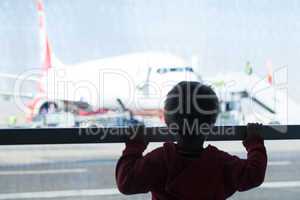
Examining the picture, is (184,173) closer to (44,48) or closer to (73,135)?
(73,135)

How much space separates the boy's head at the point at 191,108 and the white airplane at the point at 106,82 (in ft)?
0.25

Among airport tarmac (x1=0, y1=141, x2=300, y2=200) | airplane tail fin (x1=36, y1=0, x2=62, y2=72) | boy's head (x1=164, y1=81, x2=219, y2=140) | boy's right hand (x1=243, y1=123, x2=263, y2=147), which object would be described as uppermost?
airplane tail fin (x1=36, y1=0, x2=62, y2=72)

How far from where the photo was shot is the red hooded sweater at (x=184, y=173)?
1063 mm

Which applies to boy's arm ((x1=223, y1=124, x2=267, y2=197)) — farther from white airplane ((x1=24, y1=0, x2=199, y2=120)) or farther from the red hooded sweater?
white airplane ((x1=24, y1=0, x2=199, y2=120))

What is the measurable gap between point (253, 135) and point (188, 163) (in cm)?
19

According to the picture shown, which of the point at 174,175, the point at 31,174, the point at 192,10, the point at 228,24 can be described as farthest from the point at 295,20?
the point at 31,174

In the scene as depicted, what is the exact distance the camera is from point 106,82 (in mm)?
1166

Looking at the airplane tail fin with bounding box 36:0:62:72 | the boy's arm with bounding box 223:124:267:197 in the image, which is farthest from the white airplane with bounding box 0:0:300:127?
the boy's arm with bounding box 223:124:267:197

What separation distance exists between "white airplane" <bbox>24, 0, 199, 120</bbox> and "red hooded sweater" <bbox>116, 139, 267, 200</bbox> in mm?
134

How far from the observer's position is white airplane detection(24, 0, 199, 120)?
1134mm

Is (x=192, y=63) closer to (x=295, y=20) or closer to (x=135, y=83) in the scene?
(x=135, y=83)

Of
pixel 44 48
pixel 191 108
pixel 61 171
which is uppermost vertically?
pixel 44 48

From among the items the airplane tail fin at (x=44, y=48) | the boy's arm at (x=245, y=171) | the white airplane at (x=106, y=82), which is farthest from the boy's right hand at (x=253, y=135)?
the airplane tail fin at (x=44, y=48)

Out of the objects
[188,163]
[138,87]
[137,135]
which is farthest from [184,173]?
[138,87]
